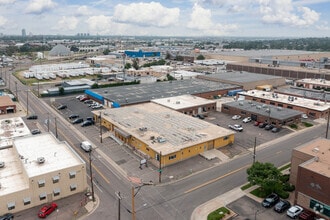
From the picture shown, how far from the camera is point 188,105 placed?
210 ft

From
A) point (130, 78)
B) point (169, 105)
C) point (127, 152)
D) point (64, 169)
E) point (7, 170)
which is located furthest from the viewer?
point (130, 78)

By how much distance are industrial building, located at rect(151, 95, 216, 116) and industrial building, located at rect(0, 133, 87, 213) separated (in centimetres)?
3024

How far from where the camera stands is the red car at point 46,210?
92.6 ft

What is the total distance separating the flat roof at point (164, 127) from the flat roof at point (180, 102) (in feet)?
13.6

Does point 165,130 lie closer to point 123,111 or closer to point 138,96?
point 123,111

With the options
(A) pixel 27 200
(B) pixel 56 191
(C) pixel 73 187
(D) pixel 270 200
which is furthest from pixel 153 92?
(D) pixel 270 200

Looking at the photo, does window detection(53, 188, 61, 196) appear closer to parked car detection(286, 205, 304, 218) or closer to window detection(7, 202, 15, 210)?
window detection(7, 202, 15, 210)

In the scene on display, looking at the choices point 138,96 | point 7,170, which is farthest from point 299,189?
point 138,96

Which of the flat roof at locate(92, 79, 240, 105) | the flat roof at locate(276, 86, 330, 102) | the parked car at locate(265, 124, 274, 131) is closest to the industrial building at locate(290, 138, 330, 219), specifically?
the parked car at locate(265, 124, 274, 131)

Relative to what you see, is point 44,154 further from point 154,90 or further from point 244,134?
point 154,90

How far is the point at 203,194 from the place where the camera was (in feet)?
107

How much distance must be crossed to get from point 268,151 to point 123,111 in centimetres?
2919

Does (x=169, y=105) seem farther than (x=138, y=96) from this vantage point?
No

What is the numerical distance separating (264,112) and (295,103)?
1372 centimetres
